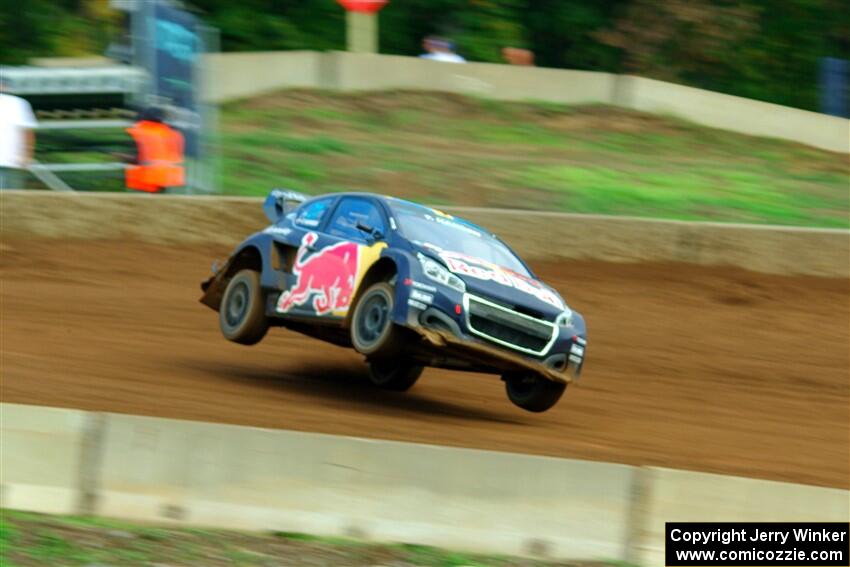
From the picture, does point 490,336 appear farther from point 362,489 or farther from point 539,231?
point 539,231

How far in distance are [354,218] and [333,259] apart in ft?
1.53

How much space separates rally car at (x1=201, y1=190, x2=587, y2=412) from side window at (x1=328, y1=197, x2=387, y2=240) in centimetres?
1

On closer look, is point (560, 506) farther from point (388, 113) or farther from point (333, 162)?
point (388, 113)

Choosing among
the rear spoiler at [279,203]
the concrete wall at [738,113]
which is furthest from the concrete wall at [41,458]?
the concrete wall at [738,113]

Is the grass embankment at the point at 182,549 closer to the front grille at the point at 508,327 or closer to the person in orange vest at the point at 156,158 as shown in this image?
the front grille at the point at 508,327

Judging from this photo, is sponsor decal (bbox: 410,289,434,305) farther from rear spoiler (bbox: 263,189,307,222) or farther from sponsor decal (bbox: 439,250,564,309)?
rear spoiler (bbox: 263,189,307,222)

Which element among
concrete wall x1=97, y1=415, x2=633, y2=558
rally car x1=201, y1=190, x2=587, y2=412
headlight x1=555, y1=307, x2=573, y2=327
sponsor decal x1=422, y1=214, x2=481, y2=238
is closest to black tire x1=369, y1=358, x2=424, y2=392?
rally car x1=201, y1=190, x2=587, y2=412

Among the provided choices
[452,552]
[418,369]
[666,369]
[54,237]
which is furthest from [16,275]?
[452,552]

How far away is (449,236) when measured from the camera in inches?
452

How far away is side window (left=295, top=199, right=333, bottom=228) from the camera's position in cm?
1198

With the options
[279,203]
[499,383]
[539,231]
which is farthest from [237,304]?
[539,231]

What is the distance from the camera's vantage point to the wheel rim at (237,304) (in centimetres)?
1229

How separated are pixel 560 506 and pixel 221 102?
20.0m

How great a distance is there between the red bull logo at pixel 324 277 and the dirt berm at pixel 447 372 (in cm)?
81
